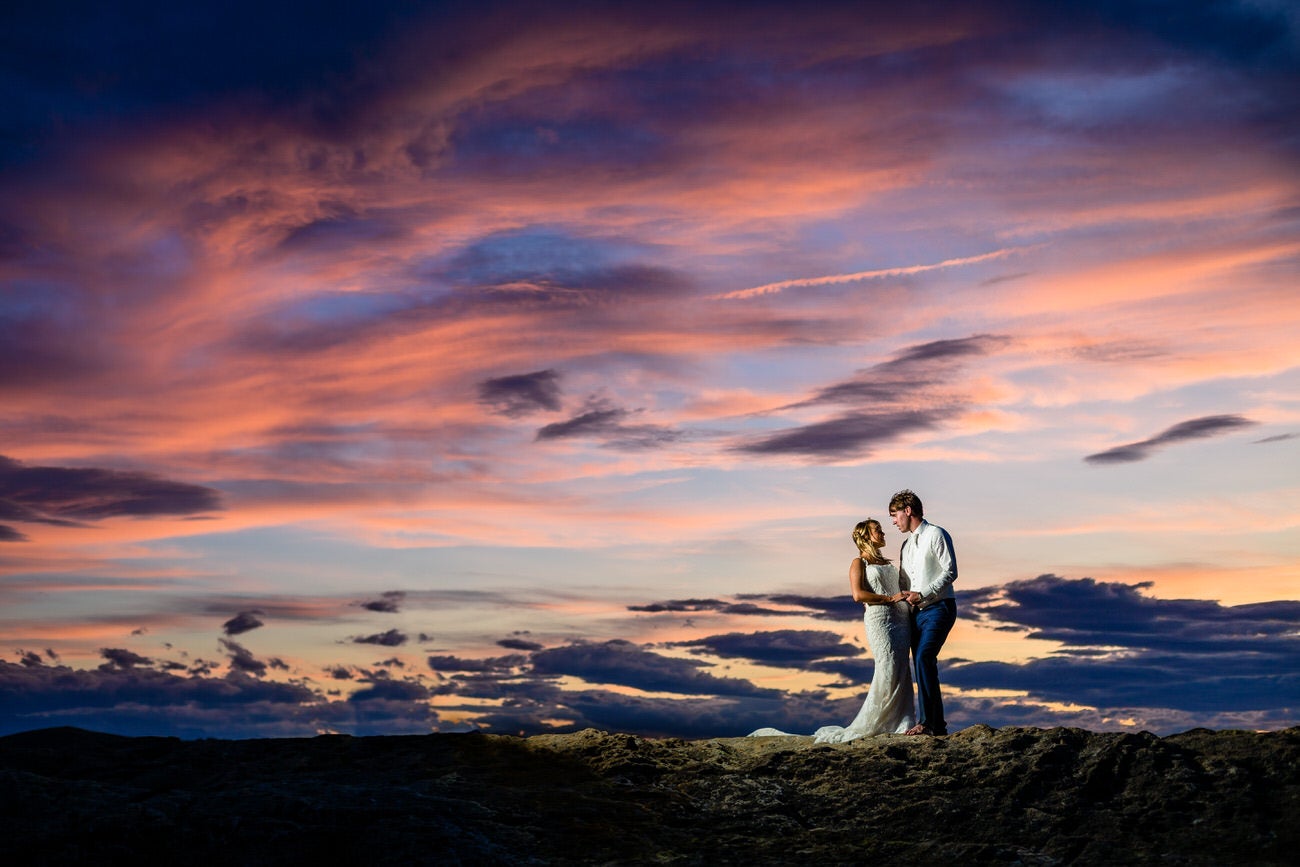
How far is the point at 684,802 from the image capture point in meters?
12.6

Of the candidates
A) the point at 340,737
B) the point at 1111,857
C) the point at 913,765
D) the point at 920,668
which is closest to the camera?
the point at 1111,857

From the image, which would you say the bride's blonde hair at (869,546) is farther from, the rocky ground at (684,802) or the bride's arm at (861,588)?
the rocky ground at (684,802)

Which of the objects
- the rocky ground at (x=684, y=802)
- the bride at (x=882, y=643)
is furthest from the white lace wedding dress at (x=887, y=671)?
the rocky ground at (x=684, y=802)

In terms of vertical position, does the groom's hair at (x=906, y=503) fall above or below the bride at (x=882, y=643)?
above

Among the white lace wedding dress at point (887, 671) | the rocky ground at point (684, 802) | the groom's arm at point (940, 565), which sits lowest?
the rocky ground at point (684, 802)

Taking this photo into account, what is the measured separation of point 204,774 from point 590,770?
4.73 meters

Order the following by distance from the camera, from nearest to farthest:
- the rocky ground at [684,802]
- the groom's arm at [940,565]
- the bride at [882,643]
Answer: the rocky ground at [684,802], the groom's arm at [940,565], the bride at [882,643]

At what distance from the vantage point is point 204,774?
13633mm

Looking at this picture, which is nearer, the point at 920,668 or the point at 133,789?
the point at 133,789

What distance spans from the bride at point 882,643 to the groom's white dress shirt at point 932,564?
2.15 ft

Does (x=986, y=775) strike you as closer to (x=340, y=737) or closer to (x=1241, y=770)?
(x=1241, y=770)

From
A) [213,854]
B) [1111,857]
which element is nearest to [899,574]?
[1111,857]

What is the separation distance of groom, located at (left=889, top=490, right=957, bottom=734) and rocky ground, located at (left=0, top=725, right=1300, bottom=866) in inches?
17.8

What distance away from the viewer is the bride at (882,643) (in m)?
14.5
